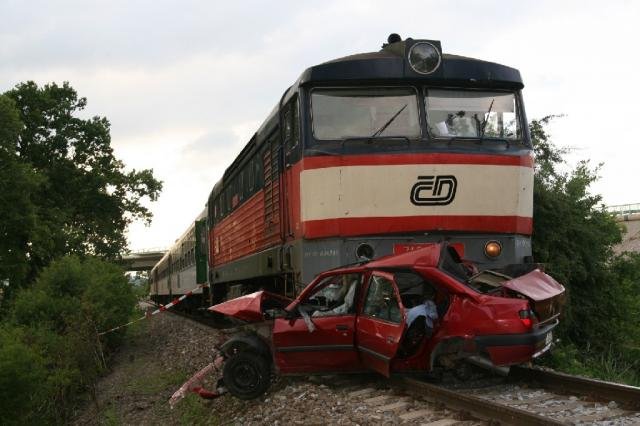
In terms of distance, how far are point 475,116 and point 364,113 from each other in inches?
52.6

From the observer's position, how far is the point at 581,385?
6.11 m

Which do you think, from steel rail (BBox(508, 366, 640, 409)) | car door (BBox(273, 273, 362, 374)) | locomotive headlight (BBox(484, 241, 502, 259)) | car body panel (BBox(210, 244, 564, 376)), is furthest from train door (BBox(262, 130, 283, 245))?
steel rail (BBox(508, 366, 640, 409))

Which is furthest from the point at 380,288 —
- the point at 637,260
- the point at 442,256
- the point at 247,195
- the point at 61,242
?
the point at 61,242

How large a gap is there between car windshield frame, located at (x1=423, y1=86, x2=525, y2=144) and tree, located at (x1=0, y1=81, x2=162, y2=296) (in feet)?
75.3

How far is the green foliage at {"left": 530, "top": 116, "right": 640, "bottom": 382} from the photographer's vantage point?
12859 mm

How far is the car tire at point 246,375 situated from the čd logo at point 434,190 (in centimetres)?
253

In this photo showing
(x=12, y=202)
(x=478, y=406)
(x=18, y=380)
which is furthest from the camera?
(x=12, y=202)

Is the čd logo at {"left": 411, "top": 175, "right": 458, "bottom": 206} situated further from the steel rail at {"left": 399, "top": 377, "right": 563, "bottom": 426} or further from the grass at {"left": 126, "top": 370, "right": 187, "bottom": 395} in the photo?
the grass at {"left": 126, "top": 370, "right": 187, "bottom": 395}

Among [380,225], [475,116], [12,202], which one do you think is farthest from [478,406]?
[12,202]

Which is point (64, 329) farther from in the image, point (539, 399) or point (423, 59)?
point (539, 399)

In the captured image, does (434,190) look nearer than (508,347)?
No

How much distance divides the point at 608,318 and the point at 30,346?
11.9 metres

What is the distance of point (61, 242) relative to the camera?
2944 centimetres

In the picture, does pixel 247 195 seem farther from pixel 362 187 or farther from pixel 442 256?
pixel 442 256
